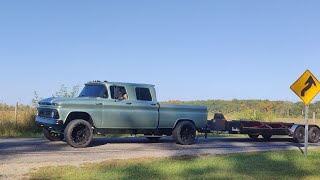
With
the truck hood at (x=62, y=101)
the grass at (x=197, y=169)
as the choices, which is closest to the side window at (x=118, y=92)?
the truck hood at (x=62, y=101)

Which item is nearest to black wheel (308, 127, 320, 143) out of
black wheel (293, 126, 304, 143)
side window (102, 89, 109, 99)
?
black wheel (293, 126, 304, 143)

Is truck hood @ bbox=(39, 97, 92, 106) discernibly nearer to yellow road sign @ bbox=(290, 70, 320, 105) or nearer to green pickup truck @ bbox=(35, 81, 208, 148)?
green pickup truck @ bbox=(35, 81, 208, 148)

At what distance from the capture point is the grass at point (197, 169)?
9.38 m

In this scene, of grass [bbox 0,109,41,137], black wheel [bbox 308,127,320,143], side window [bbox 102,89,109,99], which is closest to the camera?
side window [bbox 102,89,109,99]

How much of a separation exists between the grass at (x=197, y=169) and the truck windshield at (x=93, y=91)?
3.92 metres

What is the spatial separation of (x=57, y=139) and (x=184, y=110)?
4.71m

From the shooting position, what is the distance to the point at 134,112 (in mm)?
15445

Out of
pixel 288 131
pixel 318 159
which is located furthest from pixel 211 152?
pixel 288 131

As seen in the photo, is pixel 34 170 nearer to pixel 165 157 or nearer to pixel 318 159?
pixel 165 157

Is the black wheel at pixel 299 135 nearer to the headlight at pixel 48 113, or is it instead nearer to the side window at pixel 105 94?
the side window at pixel 105 94

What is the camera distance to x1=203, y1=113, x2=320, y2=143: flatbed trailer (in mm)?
18875

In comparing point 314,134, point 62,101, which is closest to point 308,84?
point 62,101

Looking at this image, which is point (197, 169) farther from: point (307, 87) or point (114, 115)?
point (307, 87)

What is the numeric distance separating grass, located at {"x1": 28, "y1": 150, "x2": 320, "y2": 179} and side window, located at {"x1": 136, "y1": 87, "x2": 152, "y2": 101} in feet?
12.9
